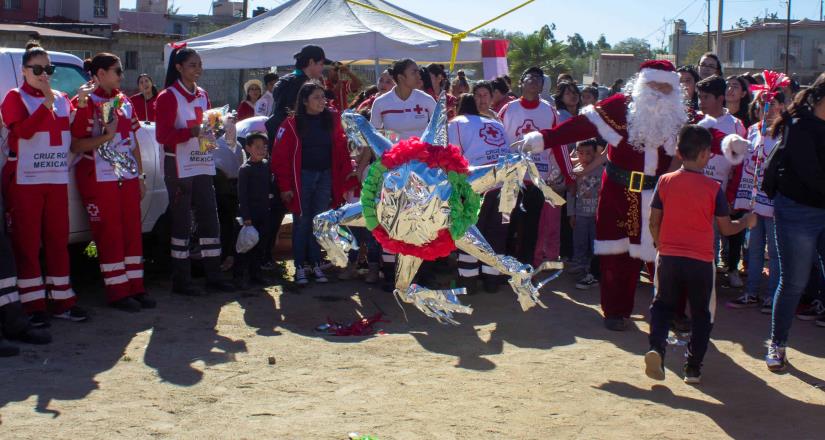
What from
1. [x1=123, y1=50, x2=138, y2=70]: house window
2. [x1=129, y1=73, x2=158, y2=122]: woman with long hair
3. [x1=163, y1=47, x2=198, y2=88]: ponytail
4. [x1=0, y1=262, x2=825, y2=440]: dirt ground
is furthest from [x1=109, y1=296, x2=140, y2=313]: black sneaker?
[x1=123, y1=50, x2=138, y2=70]: house window

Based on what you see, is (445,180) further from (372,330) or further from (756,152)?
(756,152)

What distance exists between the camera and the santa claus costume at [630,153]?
6652 millimetres

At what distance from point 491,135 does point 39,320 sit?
3817 millimetres

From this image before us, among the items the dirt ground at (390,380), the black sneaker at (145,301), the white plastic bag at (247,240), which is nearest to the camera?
the dirt ground at (390,380)

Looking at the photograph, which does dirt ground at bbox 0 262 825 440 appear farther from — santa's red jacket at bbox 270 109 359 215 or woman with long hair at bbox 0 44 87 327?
santa's red jacket at bbox 270 109 359 215

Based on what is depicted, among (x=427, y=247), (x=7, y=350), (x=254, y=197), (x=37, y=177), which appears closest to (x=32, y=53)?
(x=37, y=177)

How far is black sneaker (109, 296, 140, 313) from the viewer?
7.27 meters

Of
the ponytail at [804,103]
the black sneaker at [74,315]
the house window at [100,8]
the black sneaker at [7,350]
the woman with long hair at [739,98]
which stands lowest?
the black sneaker at [7,350]

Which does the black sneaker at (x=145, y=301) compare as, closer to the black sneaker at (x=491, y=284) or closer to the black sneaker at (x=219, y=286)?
the black sneaker at (x=219, y=286)

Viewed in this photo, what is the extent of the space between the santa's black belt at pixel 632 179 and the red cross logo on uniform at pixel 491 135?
1307mm

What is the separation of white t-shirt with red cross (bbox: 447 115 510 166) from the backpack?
237 cm

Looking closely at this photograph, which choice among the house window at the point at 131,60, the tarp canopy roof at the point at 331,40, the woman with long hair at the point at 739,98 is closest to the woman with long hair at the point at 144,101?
the tarp canopy roof at the point at 331,40

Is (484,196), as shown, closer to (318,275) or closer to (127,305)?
(318,275)

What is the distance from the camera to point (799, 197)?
5.86m
